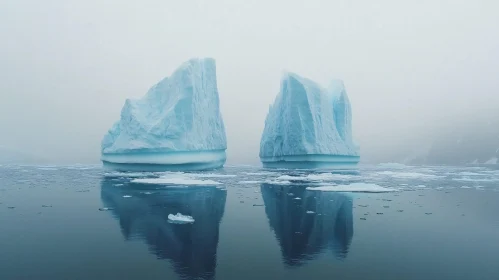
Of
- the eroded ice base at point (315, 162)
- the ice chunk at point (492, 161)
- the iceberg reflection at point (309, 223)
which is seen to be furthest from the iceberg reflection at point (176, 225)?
the ice chunk at point (492, 161)

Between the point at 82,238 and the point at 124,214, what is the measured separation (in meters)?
2.23

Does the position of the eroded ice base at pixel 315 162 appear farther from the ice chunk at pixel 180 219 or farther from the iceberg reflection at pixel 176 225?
the ice chunk at pixel 180 219

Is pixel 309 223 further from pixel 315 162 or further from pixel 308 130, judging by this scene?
pixel 315 162

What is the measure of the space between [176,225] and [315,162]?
22.5 m

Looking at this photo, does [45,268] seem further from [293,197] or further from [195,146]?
[195,146]

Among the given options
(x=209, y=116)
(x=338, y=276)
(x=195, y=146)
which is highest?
(x=209, y=116)

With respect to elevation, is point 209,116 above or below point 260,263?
above

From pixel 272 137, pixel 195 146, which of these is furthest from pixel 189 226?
pixel 272 137

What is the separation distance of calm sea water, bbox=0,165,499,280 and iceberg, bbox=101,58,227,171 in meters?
13.3

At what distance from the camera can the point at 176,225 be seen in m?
7.25

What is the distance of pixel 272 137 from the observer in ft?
99.9

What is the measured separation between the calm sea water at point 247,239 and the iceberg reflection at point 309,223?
0.03 meters

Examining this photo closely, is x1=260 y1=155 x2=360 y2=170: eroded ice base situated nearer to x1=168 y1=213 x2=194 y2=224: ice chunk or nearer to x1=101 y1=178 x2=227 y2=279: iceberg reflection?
x1=101 y1=178 x2=227 y2=279: iceberg reflection

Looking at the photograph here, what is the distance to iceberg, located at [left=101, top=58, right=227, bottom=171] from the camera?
79.8 feet
